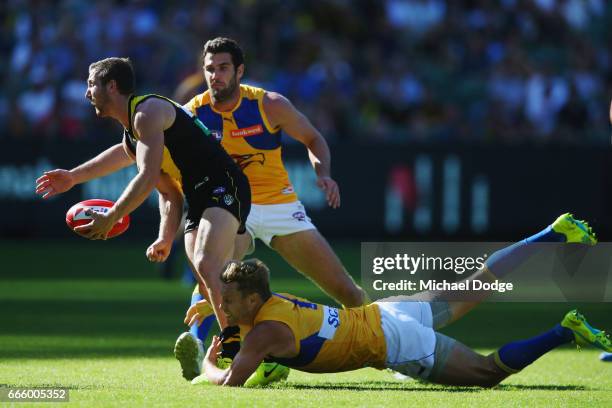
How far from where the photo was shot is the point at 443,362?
7492mm

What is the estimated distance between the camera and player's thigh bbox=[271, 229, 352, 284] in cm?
886

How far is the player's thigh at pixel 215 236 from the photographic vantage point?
8.03 m

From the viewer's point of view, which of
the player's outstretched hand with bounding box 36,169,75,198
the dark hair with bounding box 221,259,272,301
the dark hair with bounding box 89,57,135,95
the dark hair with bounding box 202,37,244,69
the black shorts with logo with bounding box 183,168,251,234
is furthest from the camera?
the dark hair with bounding box 202,37,244,69

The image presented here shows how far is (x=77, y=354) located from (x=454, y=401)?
11.4 feet

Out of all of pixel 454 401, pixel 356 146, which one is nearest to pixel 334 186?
pixel 454 401

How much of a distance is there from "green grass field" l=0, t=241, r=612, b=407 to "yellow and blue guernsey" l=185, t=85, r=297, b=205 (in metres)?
1.35

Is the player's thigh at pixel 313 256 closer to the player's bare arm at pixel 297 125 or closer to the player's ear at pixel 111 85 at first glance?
the player's bare arm at pixel 297 125

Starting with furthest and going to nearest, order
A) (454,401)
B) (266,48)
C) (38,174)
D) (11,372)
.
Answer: (266,48)
(38,174)
(11,372)
(454,401)

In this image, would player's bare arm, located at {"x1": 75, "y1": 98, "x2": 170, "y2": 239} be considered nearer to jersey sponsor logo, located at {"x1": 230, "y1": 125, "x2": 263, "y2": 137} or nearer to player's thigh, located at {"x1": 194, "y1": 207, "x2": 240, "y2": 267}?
player's thigh, located at {"x1": 194, "y1": 207, "x2": 240, "y2": 267}

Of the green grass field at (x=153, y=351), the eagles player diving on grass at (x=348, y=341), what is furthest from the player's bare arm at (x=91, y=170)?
the eagles player diving on grass at (x=348, y=341)

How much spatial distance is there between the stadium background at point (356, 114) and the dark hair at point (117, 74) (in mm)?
9295

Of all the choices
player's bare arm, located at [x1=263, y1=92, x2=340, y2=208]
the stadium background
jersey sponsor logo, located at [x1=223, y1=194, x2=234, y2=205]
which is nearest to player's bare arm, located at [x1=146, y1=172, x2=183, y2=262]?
jersey sponsor logo, located at [x1=223, y1=194, x2=234, y2=205]

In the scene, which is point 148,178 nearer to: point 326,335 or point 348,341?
point 326,335

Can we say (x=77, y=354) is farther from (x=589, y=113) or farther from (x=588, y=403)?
(x=589, y=113)
